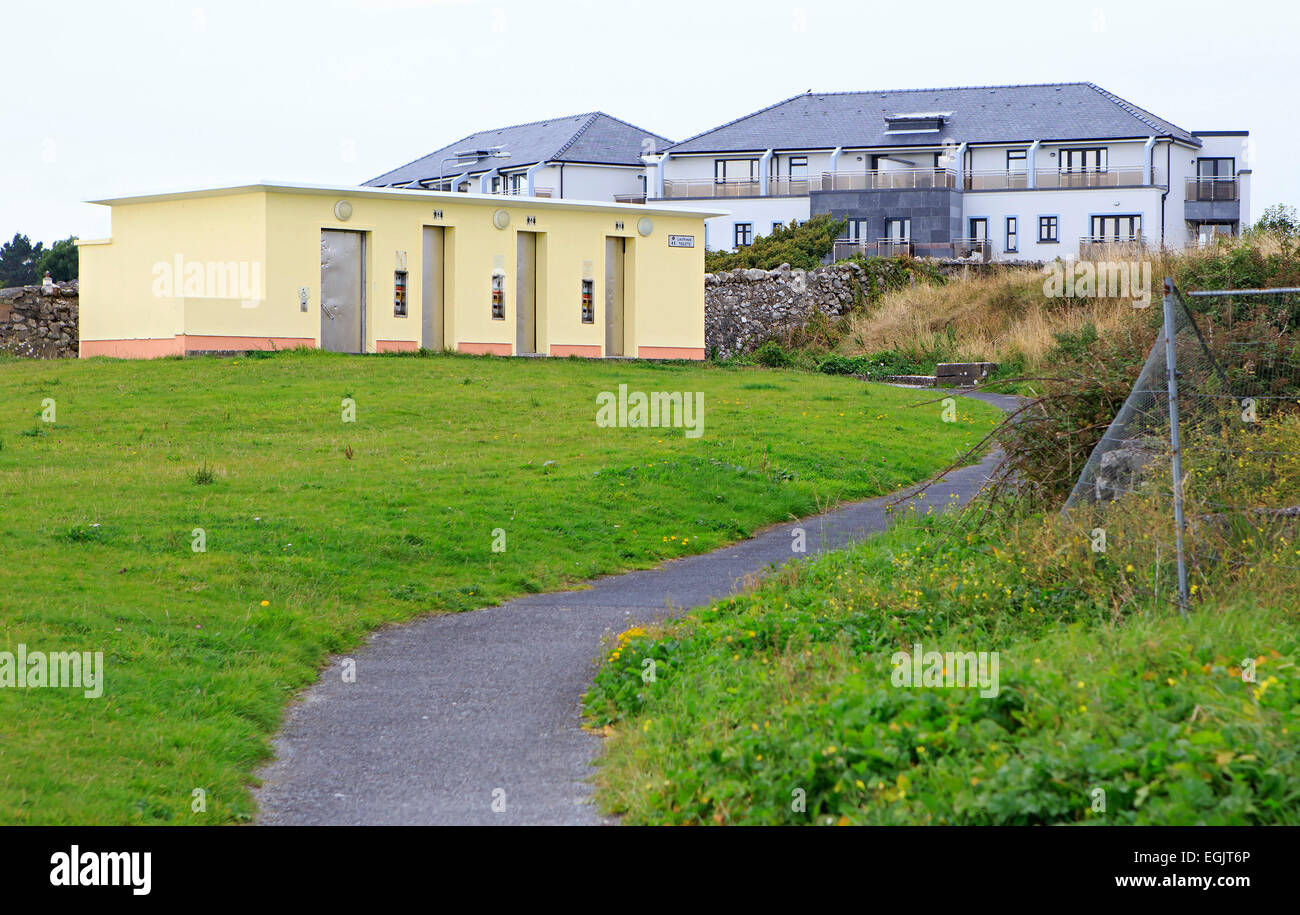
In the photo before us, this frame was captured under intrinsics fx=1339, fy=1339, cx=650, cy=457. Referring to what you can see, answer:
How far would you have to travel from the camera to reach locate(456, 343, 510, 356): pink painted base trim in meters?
29.8

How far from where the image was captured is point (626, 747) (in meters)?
7.05

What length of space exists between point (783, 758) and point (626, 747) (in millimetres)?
1224

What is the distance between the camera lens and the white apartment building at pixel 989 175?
64750 millimetres

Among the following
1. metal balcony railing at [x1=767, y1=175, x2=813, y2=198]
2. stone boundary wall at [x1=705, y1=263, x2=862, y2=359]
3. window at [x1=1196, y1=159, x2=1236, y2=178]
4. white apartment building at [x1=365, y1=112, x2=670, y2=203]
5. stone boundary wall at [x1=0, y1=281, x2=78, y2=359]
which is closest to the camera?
stone boundary wall at [x1=0, y1=281, x2=78, y2=359]

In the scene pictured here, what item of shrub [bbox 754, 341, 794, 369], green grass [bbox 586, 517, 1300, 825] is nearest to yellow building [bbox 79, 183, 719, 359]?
shrub [bbox 754, 341, 794, 369]

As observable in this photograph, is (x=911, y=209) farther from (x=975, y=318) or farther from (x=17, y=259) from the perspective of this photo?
(x=17, y=259)

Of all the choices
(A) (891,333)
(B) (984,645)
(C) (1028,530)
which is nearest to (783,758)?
(B) (984,645)

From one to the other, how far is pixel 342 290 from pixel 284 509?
16.5m

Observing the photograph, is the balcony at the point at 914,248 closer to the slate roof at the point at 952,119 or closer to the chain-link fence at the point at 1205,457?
the slate roof at the point at 952,119

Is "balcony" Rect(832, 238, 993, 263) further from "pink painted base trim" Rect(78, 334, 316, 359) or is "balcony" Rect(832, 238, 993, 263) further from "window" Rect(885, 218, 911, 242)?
"pink painted base trim" Rect(78, 334, 316, 359)

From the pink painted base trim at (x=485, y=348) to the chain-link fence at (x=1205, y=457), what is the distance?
2051 centimetres

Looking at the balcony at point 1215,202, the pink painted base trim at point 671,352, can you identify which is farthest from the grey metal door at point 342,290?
the balcony at point 1215,202

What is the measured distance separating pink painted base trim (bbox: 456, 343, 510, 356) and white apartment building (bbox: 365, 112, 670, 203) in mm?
41190

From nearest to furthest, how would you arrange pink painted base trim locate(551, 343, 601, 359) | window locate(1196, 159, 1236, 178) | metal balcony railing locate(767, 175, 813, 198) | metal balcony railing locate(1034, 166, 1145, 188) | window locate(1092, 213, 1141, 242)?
1. pink painted base trim locate(551, 343, 601, 359)
2. window locate(1092, 213, 1141, 242)
3. metal balcony railing locate(1034, 166, 1145, 188)
4. window locate(1196, 159, 1236, 178)
5. metal balcony railing locate(767, 175, 813, 198)
